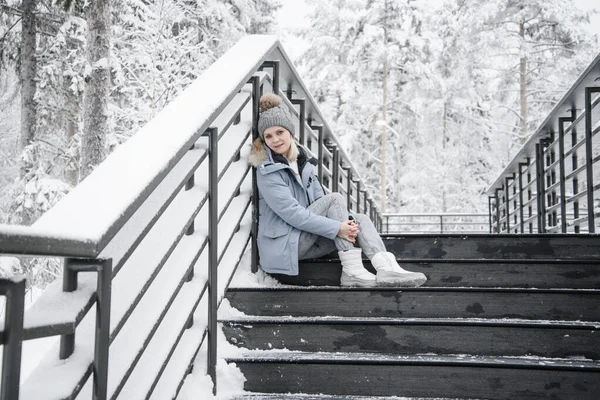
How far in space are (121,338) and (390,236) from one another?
6.75 ft

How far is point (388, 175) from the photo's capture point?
23016 mm

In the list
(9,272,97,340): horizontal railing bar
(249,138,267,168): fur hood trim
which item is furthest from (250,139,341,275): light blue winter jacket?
(9,272,97,340): horizontal railing bar

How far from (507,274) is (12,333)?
2.33m

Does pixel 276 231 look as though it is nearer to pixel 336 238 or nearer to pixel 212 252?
pixel 336 238

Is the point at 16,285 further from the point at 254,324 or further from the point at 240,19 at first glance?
the point at 240,19

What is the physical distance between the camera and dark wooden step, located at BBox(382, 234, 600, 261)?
3088mm

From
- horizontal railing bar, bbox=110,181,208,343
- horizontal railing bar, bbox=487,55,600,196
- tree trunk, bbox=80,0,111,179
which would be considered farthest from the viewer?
tree trunk, bbox=80,0,111,179

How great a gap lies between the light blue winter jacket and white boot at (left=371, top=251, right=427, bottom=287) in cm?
26

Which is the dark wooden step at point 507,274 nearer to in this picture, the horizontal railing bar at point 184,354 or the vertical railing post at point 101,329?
the horizontal railing bar at point 184,354

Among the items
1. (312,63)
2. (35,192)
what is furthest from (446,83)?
(35,192)

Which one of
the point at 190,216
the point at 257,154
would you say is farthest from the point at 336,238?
the point at 190,216

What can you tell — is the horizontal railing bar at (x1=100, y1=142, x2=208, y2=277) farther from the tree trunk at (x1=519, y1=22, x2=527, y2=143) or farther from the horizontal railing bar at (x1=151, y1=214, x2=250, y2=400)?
the tree trunk at (x1=519, y1=22, x2=527, y2=143)

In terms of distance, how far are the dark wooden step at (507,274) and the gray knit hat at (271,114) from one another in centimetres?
75

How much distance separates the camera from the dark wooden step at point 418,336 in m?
2.29
